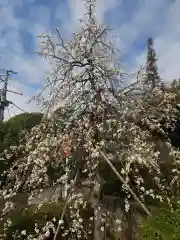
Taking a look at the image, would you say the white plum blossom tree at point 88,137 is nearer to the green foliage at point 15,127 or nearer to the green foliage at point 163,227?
the green foliage at point 163,227

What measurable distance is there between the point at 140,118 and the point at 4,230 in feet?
13.3

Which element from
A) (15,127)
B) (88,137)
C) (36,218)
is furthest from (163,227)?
(15,127)

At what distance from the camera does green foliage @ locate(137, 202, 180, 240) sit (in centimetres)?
533

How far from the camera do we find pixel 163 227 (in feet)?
18.2

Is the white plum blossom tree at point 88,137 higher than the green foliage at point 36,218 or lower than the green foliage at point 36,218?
higher

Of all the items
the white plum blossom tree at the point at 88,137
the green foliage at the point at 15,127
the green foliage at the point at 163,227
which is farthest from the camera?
the green foliage at the point at 15,127

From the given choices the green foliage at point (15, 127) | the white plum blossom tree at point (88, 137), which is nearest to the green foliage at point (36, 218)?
the white plum blossom tree at point (88, 137)

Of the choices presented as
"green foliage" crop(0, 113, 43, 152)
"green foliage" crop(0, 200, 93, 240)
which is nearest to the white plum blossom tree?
"green foliage" crop(0, 200, 93, 240)

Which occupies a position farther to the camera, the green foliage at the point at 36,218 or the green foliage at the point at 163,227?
the green foliage at the point at 36,218

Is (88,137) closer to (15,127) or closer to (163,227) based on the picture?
(163,227)

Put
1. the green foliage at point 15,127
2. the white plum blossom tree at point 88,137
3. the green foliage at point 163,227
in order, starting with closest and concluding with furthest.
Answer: the green foliage at point 163,227 → the white plum blossom tree at point 88,137 → the green foliage at point 15,127

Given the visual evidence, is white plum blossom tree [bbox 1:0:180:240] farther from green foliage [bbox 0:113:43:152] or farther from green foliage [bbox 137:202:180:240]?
green foliage [bbox 0:113:43:152]

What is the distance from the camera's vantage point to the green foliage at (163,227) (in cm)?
533

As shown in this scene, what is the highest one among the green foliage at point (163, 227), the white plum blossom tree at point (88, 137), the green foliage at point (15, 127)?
the green foliage at point (15, 127)
